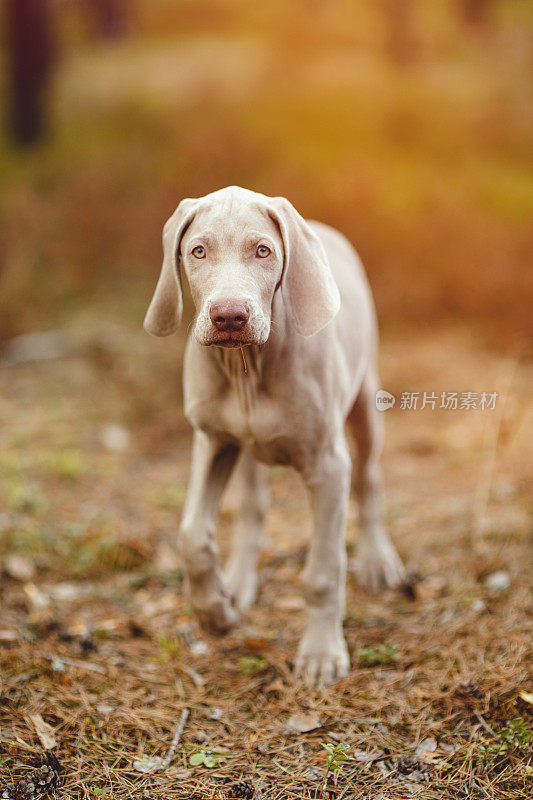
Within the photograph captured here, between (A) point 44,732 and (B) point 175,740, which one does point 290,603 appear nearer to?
(B) point 175,740

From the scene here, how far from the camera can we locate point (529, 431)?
5.26 m

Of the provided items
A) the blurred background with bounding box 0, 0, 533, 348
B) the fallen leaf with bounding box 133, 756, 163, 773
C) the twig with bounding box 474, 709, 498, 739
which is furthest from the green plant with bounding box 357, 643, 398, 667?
the blurred background with bounding box 0, 0, 533, 348

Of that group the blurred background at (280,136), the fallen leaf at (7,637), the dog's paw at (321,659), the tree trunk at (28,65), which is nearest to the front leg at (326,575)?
the dog's paw at (321,659)

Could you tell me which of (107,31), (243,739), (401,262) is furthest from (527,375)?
(107,31)

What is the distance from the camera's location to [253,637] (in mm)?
3117

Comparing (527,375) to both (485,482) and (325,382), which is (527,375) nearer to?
(485,482)

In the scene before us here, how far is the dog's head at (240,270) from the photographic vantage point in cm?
214

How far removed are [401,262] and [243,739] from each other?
237 inches

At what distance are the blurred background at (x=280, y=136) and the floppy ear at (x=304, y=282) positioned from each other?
5.05 meters

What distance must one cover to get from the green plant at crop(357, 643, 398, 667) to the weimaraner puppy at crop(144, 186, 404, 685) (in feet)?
0.28

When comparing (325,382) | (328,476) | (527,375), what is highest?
(325,382)

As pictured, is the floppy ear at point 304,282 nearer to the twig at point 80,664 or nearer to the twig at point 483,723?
the twig at point 483,723

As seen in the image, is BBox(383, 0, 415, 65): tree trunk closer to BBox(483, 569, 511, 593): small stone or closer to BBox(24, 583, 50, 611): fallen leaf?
BBox(483, 569, 511, 593): small stone

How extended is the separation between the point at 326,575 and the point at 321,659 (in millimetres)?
319
